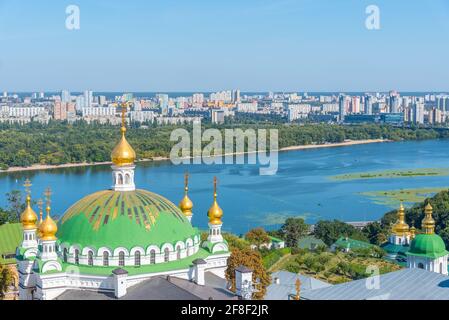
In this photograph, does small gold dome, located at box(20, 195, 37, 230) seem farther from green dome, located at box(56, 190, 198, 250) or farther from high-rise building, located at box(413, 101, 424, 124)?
high-rise building, located at box(413, 101, 424, 124)

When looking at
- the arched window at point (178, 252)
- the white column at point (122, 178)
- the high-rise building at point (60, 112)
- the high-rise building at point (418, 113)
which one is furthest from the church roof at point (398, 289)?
the high-rise building at point (418, 113)

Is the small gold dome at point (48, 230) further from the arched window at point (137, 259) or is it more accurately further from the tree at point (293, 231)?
the tree at point (293, 231)

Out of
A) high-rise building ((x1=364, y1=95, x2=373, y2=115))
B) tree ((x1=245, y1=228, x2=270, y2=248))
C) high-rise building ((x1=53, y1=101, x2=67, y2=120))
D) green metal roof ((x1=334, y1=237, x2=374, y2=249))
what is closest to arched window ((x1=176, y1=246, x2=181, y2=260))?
tree ((x1=245, y1=228, x2=270, y2=248))

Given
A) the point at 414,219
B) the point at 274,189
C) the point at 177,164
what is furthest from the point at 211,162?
the point at 414,219

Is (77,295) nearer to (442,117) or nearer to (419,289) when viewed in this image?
(419,289)
